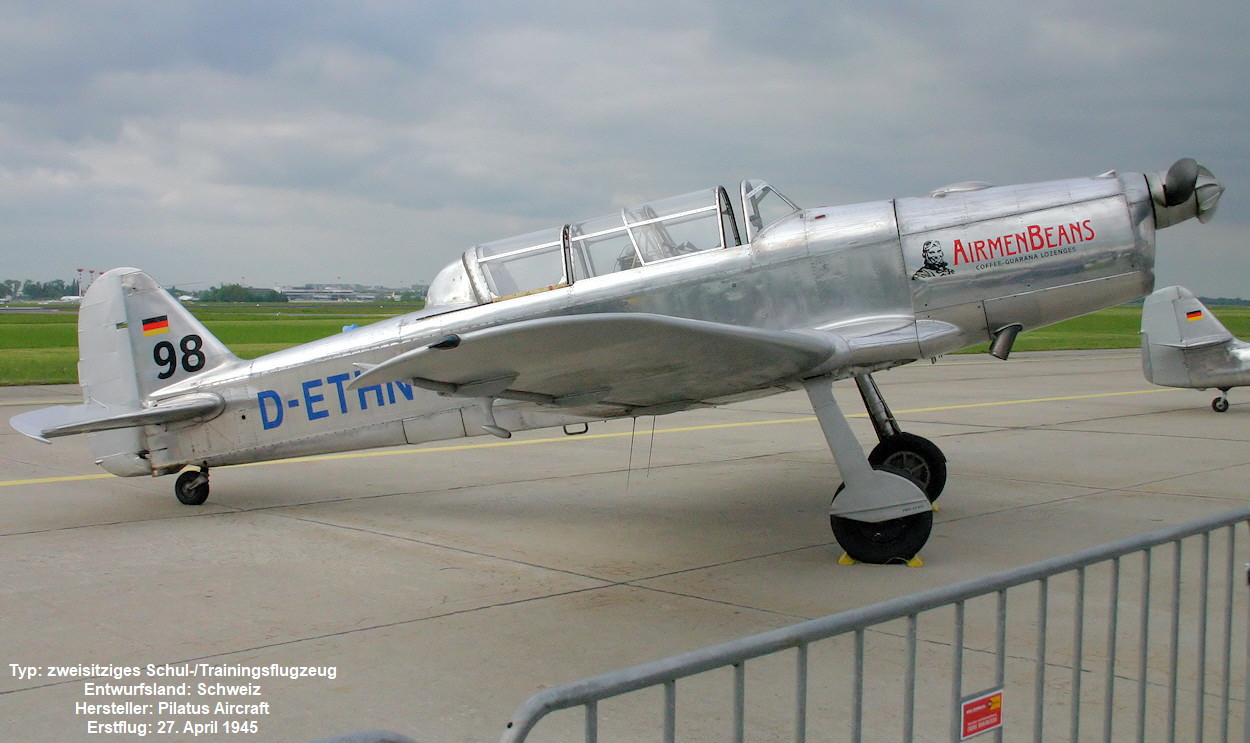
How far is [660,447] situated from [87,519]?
6.18 meters

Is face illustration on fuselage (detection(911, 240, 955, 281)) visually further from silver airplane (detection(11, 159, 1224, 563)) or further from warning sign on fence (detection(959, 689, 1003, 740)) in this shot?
warning sign on fence (detection(959, 689, 1003, 740))

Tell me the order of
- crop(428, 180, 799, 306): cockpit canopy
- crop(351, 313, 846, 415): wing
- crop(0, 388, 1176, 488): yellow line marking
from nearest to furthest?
crop(351, 313, 846, 415): wing < crop(428, 180, 799, 306): cockpit canopy < crop(0, 388, 1176, 488): yellow line marking

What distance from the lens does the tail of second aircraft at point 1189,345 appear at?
540 inches

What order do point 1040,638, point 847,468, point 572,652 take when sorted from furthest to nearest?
point 847,468 → point 572,652 → point 1040,638

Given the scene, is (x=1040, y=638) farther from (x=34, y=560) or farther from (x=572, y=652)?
(x=34, y=560)

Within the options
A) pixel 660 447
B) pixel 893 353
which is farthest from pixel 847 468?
pixel 660 447

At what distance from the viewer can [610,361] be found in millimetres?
5148

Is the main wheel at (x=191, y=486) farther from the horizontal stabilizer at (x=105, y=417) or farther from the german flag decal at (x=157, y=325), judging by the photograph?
the german flag decal at (x=157, y=325)

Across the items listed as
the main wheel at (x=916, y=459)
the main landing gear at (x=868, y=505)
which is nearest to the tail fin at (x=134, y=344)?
the main landing gear at (x=868, y=505)

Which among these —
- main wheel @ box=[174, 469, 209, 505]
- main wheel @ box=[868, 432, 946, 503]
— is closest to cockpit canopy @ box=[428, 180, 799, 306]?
main wheel @ box=[868, 432, 946, 503]

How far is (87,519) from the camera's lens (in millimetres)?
7680

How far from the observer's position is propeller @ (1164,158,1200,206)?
19.7 ft

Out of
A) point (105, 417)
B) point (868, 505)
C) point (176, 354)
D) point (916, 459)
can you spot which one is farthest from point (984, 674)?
point (176, 354)

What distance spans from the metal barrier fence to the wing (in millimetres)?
1615
